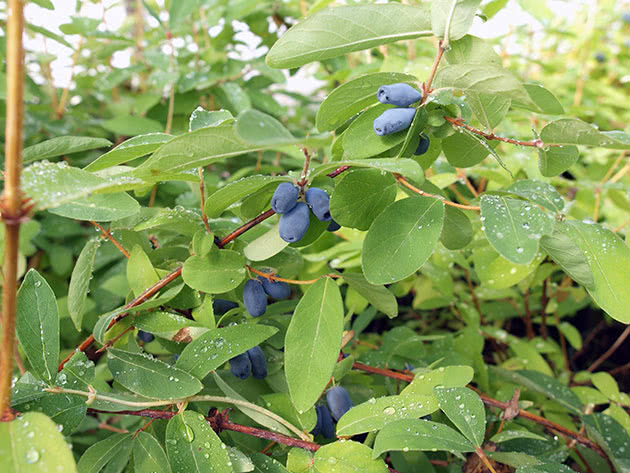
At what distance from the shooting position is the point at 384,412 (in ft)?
2.13

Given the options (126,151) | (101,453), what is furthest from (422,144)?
(101,453)

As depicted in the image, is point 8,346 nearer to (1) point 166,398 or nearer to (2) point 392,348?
(1) point 166,398

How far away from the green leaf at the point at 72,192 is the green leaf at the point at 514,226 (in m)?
0.42

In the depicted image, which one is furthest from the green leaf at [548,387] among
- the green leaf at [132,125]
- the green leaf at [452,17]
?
the green leaf at [132,125]

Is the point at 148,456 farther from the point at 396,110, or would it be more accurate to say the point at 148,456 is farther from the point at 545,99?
the point at 545,99

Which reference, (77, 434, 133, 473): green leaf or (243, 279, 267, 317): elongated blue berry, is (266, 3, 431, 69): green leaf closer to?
(243, 279, 267, 317): elongated blue berry

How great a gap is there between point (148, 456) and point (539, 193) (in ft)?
2.14

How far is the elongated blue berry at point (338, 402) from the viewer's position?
744 mm

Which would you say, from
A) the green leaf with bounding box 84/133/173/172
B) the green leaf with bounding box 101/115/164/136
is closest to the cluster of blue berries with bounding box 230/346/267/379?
the green leaf with bounding box 84/133/173/172

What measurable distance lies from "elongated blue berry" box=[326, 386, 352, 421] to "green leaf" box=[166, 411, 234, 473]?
0.65 feet

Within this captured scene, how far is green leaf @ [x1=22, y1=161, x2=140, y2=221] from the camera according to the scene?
17.8 inches

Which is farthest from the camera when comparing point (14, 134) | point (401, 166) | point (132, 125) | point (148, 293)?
point (132, 125)

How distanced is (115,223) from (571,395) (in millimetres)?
955

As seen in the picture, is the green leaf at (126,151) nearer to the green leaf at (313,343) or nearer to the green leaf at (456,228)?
the green leaf at (313,343)
